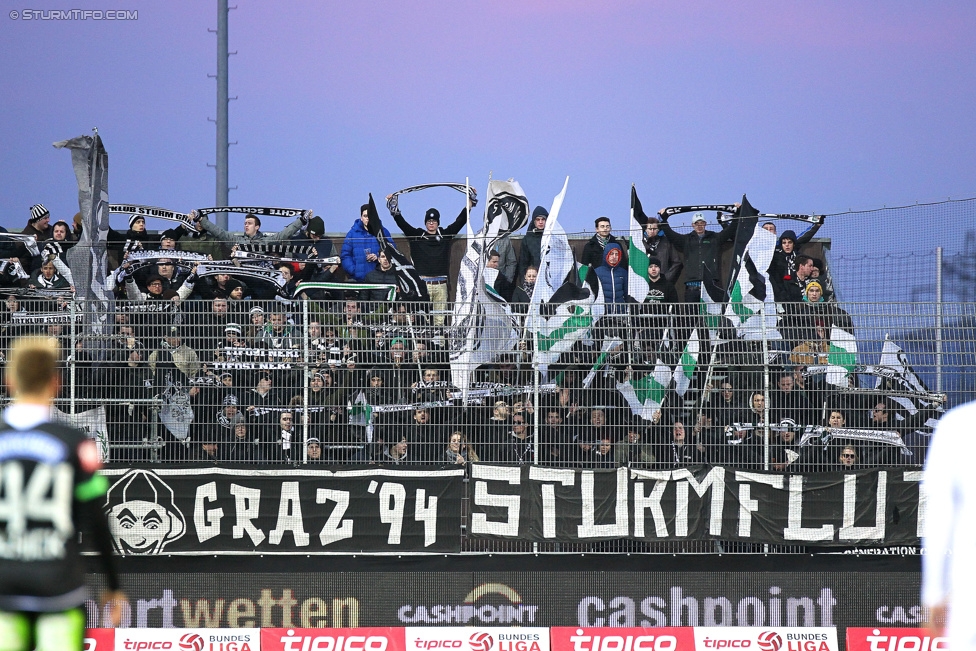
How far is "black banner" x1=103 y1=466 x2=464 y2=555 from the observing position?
9812 mm

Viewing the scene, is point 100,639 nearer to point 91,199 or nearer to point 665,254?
point 91,199

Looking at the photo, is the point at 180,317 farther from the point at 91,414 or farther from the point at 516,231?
the point at 516,231

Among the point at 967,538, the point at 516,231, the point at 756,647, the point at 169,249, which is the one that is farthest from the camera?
the point at 516,231

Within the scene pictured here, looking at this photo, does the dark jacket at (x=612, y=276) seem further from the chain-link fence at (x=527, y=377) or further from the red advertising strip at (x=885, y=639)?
the red advertising strip at (x=885, y=639)

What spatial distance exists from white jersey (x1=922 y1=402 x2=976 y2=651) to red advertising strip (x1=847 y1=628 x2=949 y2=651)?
585cm

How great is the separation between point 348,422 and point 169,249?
3.15 metres

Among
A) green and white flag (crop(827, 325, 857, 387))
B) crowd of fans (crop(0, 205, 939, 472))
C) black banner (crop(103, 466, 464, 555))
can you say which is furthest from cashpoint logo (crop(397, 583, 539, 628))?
green and white flag (crop(827, 325, 857, 387))

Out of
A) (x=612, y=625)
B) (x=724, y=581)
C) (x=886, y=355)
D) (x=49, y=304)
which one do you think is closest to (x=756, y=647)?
(x=724, y=581)

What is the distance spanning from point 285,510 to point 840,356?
17.0 ft

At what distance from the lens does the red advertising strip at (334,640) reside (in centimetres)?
951

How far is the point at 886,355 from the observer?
382 inches

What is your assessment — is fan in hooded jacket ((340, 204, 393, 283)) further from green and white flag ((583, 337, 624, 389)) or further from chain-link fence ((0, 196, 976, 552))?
green and white flag ((583, 337, 624, 389))

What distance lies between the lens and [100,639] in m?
9.46

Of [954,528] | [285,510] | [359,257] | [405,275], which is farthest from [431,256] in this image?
[954,528]
